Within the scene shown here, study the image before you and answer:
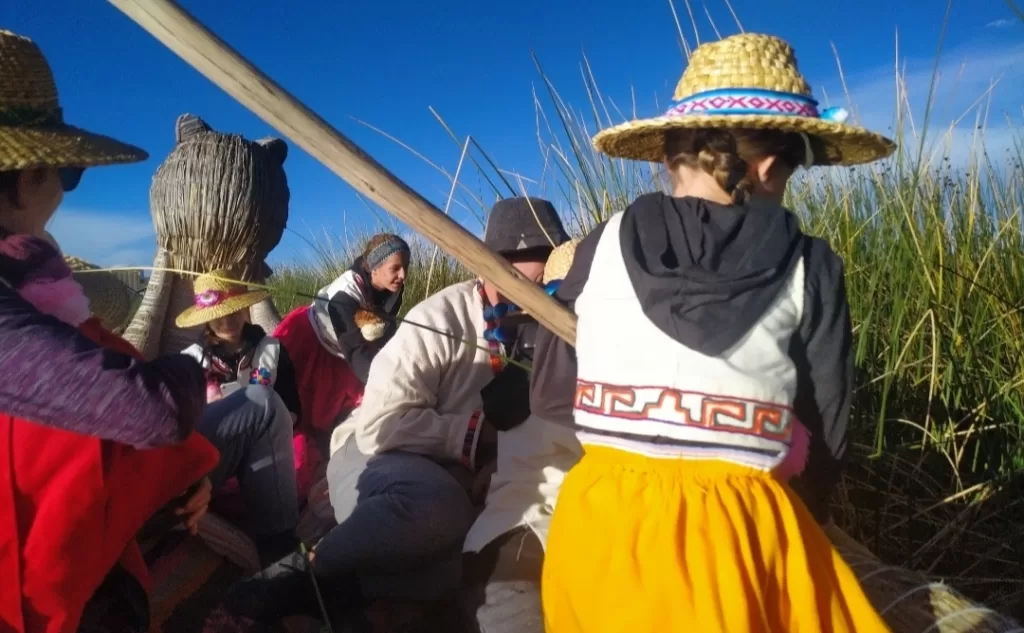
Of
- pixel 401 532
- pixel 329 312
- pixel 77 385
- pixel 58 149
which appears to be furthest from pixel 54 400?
pixel 329 312

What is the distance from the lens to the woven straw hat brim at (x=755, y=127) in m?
1.42

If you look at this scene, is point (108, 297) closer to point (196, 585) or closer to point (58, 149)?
point (196, 585)

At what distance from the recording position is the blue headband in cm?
393

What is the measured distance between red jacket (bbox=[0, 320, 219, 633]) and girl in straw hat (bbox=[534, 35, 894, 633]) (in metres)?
0.90

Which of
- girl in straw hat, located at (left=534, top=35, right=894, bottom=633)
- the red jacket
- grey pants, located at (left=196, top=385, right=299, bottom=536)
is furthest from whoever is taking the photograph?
grey pants, located at (left=196, top=385, right=299, bottom=536)

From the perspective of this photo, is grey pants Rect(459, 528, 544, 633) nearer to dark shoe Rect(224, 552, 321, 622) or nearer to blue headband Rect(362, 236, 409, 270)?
dark shoe Rect(224, 552, 321, 622)

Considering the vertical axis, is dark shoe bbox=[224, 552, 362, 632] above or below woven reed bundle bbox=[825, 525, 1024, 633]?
Result: below

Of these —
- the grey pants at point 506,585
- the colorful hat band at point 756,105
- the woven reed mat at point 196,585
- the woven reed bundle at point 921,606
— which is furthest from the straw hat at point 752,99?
the woven reed mat at point 196,585

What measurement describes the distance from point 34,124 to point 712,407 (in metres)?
1.43

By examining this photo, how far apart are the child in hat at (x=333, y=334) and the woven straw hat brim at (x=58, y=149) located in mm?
2002

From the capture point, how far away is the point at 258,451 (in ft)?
8.96

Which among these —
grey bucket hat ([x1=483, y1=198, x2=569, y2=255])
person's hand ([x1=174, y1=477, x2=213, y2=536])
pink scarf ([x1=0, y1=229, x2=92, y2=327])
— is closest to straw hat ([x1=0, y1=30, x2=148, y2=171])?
pink scarf ([x1=0, y1=229, x2=92, y2=327])

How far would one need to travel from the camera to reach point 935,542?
7.27 ft

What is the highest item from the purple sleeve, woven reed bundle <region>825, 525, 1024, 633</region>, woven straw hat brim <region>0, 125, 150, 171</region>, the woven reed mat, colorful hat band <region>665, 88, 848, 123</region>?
colorful hat band <region>665, 88, 848, 123</region>
